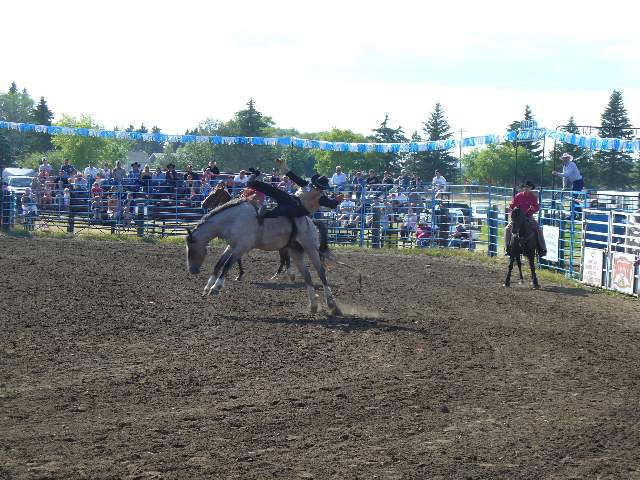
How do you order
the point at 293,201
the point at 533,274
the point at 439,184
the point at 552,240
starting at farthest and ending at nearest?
the point at 439,184, the point at 552,240, the point at 533,274, the point at 293,201

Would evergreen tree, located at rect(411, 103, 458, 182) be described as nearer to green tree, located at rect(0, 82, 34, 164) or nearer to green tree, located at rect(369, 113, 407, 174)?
green tree, located at rect(369, 113, 407, 174)

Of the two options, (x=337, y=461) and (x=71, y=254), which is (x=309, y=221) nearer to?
(x=337, y=461)

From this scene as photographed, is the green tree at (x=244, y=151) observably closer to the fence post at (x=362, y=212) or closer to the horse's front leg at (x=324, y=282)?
the fence post at (x=362, y=212)

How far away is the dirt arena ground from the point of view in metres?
6.63

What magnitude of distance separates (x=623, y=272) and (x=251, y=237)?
841cm

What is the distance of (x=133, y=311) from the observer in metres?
13.5

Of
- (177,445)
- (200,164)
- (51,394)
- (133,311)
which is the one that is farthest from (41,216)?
(200,164)

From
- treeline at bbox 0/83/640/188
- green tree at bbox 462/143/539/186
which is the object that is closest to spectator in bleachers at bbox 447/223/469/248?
treeline at bbox 0/83/640/188

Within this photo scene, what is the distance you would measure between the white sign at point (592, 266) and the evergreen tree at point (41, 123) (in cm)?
7022

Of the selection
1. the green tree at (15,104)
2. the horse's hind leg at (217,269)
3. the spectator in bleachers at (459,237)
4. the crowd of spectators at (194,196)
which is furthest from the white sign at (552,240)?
the green tree at (15,104)

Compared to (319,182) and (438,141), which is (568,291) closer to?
(319,182)

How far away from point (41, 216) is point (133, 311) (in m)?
18.8

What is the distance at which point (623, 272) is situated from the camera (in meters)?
18.2

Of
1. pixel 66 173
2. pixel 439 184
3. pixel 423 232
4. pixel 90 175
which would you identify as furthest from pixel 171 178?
pixel 439 184
